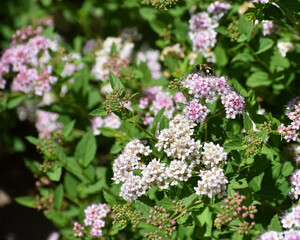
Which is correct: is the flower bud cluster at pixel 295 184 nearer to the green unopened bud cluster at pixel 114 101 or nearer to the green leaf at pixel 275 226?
the green leaf at pixel 275 226

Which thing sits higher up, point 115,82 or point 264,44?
point 115,82

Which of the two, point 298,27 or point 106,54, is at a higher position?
point 298,27

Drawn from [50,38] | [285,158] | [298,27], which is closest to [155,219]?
[285,158]

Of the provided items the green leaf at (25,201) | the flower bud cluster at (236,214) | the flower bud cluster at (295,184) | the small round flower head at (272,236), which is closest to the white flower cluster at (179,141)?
the flower bud cluster at (236,214)

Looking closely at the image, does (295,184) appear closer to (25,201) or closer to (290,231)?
(290,231)

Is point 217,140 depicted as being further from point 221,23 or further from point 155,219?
point 221,23

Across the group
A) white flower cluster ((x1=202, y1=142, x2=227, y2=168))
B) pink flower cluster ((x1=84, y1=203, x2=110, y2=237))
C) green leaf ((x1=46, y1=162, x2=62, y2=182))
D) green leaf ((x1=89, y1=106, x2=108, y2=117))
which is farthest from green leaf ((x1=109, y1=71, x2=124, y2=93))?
green leaf ((x1=46, y1=162, x2=62, y2=182))

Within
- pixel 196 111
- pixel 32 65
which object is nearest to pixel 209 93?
pixel 196 111
